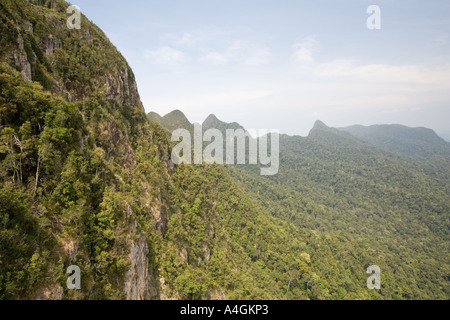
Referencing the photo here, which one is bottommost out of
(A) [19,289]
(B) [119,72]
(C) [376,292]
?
(C) [376,292]

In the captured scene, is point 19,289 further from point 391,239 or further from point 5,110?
point 391,239

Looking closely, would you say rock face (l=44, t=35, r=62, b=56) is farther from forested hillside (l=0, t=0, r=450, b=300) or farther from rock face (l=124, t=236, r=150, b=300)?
rock face (l=124, t=236, r=150, b=300)

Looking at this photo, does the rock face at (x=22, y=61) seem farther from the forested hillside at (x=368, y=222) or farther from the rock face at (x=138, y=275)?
the forested hillside at (x=368, y=222)

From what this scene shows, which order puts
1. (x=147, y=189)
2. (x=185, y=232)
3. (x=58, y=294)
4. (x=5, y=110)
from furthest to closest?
(x=185, y=232), (x=147, y=189), (x=5, y=110), (x=58, y=294)

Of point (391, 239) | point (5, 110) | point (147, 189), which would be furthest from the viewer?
point (391, 239)

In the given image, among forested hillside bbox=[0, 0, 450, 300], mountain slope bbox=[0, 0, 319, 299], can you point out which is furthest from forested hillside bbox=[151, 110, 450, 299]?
mountain slope bbox=[0, 0, 319, 299]

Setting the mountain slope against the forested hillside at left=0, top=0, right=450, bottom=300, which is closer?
the mountain slope

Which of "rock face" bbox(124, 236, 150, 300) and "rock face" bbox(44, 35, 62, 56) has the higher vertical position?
"rock face" bbox(44, 35, 62, 56)

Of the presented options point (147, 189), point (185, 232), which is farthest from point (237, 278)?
point (147, 189)
